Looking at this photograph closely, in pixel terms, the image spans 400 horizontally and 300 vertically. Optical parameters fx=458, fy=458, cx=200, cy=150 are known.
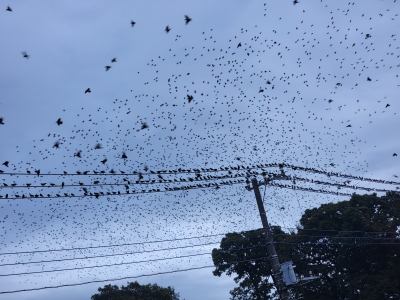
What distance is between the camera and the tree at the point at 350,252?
118 feet

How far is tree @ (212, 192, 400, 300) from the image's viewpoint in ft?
118

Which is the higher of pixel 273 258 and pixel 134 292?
pixel 134 292

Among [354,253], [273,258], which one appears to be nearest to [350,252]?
[354,253]

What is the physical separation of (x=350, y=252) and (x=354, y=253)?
33 centimetres

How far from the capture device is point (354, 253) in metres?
38.1

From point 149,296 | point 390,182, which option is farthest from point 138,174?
point 149,296

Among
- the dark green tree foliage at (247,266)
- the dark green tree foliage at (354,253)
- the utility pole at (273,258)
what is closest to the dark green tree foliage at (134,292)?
the dark green tree foliage at (247,266)

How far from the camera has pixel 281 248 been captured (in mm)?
42656

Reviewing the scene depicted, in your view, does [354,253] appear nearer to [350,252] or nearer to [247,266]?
[350,252]

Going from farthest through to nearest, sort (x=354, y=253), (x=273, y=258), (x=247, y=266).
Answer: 1. (x=247, y=266)
2. (x=354, y=253)
3. (x=273, y=258)

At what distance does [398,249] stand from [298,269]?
856cm

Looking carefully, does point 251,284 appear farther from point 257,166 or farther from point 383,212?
point 257,166

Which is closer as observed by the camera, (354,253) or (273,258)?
(273,258)

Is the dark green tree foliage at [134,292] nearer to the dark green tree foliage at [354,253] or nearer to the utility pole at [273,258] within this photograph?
the dark green tree foliage at [354,253]
